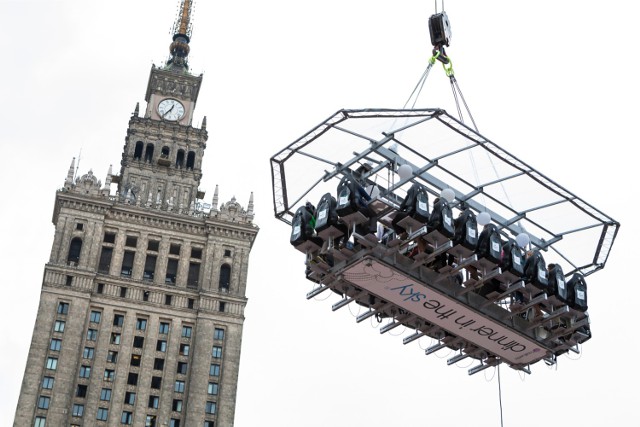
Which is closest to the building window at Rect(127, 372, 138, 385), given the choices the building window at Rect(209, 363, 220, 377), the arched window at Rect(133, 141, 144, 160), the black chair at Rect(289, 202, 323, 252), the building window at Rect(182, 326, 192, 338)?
the building window at Rect(182, 326, 192, 338)

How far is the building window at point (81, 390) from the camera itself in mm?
90562

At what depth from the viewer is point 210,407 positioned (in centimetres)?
9212

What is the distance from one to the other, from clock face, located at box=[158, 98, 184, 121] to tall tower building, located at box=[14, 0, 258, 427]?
719cm

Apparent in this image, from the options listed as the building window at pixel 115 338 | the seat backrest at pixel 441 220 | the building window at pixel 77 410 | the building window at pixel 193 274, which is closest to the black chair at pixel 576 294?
the seat backrest at pixel 441 220

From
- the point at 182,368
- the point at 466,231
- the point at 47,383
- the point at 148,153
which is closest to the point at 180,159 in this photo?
the point at 148,153

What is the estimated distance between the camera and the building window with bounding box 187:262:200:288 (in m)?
101

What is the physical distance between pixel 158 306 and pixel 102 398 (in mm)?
10831

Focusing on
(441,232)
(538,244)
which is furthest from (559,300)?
(441,232)

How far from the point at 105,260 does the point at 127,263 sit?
6.93 ft

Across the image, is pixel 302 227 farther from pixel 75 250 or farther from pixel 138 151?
pixel 138 151

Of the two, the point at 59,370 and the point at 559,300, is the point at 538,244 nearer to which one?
the point at 559,300

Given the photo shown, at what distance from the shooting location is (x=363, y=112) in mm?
32688

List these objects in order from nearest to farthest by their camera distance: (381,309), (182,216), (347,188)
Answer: (347,188), (381,309), (182,216)

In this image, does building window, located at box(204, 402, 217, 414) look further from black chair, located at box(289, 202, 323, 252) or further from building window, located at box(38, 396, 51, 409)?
black chair, located at box(289, 202, 323, 252)
